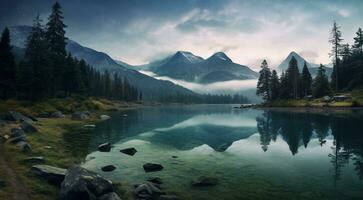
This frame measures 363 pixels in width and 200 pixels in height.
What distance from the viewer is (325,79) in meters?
98.3

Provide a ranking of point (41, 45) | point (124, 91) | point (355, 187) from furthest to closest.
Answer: point (124, 91) < point (41, 45) < point (355, 187)

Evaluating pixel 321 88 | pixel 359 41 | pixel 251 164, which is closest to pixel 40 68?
pixel 251 164

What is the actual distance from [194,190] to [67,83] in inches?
3227

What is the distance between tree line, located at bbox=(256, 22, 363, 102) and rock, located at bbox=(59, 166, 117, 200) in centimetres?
10113

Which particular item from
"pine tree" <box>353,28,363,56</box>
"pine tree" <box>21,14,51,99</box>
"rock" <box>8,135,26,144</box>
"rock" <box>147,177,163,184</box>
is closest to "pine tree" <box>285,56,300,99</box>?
"pine tree" <box>353,28,363,56</box>

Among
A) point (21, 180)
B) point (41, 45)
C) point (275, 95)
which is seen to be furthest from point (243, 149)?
point (275, 95)

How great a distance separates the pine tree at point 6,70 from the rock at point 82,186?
6092 cm

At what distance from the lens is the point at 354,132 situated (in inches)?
1446

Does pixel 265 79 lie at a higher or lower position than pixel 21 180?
higher

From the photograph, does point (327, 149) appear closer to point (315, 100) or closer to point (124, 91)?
point (315, 100)

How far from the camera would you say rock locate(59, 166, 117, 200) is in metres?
13.1

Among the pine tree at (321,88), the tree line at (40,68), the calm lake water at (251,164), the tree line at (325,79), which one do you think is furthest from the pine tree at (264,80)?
the calm lake water at (251,164)

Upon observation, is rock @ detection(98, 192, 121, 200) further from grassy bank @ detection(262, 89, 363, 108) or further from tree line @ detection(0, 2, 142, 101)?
grassy bank @ detection(262, 89, 363, 108)

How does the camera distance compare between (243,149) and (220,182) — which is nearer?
(220,182)
